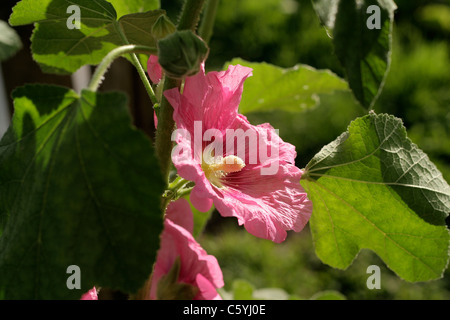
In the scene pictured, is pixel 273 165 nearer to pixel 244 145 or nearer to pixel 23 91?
pixel 244 145

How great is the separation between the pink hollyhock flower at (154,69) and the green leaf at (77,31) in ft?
0.12

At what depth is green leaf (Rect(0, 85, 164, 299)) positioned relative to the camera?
16.0 inches

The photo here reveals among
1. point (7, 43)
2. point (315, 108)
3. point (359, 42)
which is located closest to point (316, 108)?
point (315, 108)

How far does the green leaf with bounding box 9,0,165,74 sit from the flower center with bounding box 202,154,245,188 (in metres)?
0.15

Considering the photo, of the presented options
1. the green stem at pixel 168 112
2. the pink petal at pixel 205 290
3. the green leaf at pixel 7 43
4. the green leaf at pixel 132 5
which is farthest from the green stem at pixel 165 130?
the green leaf at pixel 7 43

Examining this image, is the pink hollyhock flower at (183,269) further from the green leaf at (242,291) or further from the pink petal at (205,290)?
the green leaf at (242,291)

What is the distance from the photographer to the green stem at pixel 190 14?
1.67 ft

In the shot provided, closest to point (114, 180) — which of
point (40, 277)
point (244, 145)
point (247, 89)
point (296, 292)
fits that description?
point (40, 277)

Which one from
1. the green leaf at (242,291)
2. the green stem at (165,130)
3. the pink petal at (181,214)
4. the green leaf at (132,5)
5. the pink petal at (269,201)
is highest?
the green leaf at (132,5)

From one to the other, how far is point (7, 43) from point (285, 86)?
623 mm

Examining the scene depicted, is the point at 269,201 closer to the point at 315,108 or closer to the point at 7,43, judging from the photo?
the point at 7,43

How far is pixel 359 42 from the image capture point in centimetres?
45

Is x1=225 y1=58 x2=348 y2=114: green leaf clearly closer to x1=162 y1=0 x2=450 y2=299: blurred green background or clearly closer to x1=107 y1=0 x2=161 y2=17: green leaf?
x1=107 y1=0 x2=161 y2=17: green leaf

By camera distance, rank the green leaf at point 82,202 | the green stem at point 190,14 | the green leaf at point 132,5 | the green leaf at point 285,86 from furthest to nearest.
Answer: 1. the green leaf at point 285,86
2. the green leaf at point 132,5
3. the green stem at point 190,14
4. the green leaf at point 82,202
